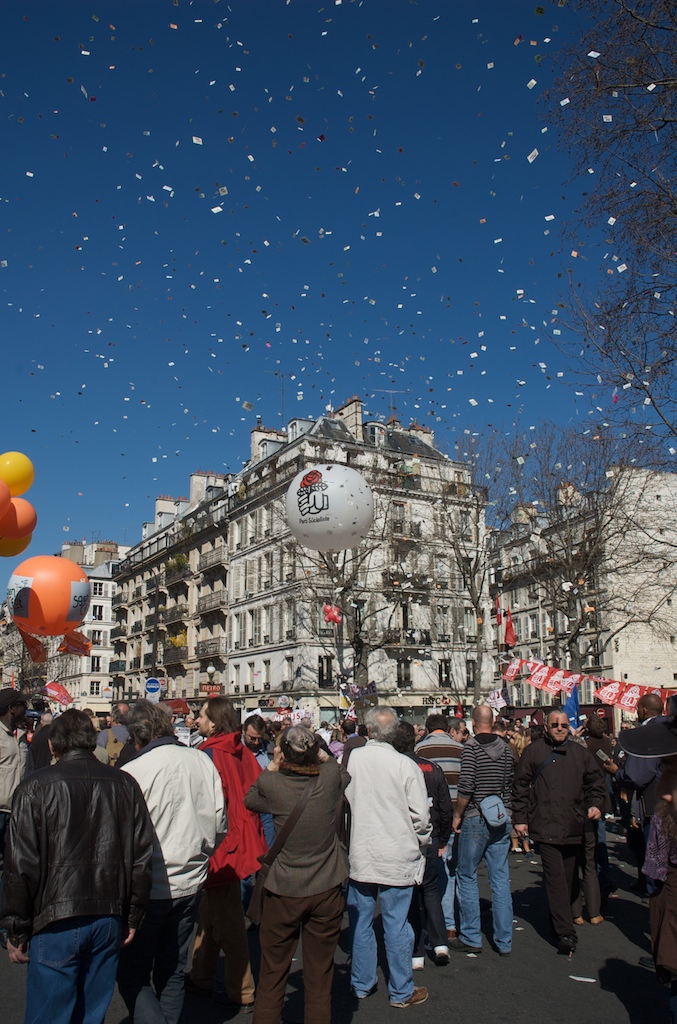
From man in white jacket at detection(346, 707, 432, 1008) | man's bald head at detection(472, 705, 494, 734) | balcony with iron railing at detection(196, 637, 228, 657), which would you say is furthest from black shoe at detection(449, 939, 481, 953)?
balcony with iron railing at detection(196, 637, 228, 657)

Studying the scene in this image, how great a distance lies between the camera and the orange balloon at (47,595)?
10641 millimetres

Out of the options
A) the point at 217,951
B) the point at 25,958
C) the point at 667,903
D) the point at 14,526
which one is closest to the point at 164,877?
the point at 25,958

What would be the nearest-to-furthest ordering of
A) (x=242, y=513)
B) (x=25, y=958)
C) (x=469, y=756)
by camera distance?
1. (x=25, y=958)
2. (x=469, y=756)
3. (x=242, y=513)

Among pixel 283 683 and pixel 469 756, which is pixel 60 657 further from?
pixel 469 756

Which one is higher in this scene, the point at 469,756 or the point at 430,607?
the point at 430,607

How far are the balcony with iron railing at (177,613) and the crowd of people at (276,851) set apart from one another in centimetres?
4702

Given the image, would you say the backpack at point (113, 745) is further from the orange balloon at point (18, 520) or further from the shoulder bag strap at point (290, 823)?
the shoulder bag strap at point (290, 823)

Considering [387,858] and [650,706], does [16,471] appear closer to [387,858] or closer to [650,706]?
[387,858]

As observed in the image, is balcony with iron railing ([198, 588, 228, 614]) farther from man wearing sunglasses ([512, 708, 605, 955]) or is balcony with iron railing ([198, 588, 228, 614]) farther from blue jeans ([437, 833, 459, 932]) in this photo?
man wearing sunglasses ([512, 708, 605, 955])

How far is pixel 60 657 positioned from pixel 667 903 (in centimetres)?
7649

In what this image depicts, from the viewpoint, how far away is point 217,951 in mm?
5754

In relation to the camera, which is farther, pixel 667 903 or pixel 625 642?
pixel 625 642

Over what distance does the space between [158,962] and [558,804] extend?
3.63 m

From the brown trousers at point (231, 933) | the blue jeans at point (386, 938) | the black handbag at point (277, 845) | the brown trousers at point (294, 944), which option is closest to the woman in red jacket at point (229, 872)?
the brown trousers at point (231, 933)
